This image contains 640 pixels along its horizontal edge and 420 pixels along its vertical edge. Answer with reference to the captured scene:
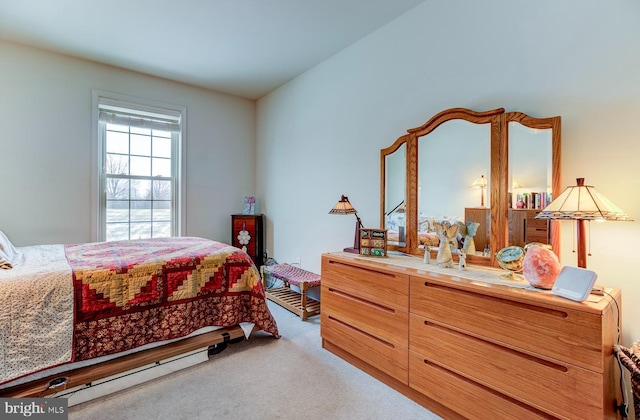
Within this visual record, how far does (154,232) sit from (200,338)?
2.21m

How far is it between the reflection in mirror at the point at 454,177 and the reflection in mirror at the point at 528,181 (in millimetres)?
134

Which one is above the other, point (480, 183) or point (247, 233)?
point (480, 183)

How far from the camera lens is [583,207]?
1328 mm

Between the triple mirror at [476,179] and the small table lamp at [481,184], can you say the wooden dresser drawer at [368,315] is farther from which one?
the small table lamp at [481,184]

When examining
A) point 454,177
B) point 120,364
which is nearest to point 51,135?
point 120,364

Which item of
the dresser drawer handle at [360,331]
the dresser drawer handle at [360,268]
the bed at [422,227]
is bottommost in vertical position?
the dresser drawer handle at [360,331]

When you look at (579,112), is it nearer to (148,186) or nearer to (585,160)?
(585,160)

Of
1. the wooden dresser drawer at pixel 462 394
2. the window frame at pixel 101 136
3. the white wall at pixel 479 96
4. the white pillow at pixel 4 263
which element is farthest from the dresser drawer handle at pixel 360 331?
the window frame at pixel 101 136

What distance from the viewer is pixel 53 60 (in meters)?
3.12

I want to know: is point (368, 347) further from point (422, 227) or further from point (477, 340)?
point (422, 227)

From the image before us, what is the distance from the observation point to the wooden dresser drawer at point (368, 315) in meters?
1.77

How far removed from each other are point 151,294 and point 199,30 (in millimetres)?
2287

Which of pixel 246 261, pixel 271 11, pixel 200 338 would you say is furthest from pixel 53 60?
pixel 200 338

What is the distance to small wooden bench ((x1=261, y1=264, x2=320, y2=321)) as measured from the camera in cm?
292
